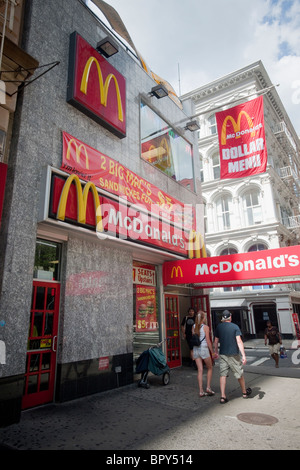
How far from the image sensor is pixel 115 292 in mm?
8094

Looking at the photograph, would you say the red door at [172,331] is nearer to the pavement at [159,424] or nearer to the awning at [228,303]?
the pavement at [159,424]

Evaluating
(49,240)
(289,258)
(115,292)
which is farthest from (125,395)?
(289,258)

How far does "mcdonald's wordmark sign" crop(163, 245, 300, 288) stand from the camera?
7992mm

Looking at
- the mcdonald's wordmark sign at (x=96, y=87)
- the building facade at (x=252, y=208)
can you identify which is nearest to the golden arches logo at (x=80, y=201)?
the mcdonald's wordmark sign at (x=96, y=87)

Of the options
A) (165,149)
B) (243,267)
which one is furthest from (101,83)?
(243,267)

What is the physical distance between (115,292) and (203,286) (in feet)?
17.2

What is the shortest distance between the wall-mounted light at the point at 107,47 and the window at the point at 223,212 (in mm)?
22704

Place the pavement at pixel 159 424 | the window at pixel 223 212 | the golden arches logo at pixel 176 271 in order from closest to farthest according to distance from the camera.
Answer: the pavement at pixel 159 424 → the golden arches logo at pixel 176 271 → the window at pixel 223 212

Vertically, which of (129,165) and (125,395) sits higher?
(129,165)

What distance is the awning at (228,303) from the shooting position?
88.0 feet

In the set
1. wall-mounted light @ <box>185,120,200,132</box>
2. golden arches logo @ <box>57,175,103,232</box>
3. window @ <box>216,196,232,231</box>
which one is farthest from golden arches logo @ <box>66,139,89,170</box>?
window @ <box>216,196,232,231</box>

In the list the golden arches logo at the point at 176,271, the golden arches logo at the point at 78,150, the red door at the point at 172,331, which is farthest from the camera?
the red door at the point at 172,331

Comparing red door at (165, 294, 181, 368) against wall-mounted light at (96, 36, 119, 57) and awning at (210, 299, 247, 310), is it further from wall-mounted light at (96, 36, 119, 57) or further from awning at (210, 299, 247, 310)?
awning at (210, 299, 247, 310)
